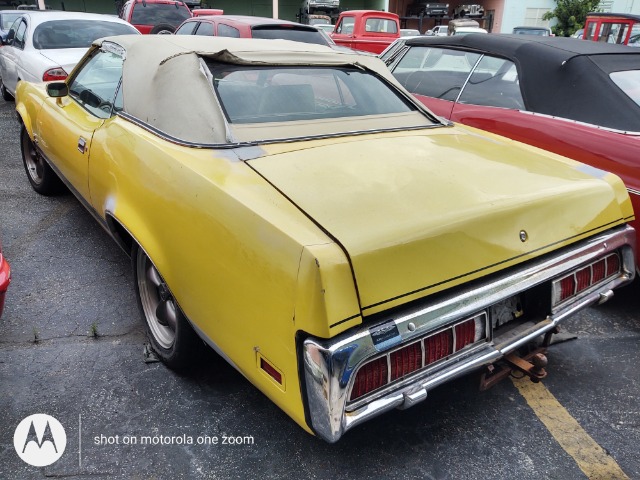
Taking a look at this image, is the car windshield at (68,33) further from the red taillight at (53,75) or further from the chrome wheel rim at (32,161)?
the chrome wheel rim at (32,161)

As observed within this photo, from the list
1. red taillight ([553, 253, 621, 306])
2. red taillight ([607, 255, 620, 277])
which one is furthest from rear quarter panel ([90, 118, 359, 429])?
red taillight ([607, 255, 620, 277])

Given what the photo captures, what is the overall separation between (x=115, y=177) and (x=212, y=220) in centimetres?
94

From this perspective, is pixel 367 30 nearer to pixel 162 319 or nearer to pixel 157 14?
pixel 157 14

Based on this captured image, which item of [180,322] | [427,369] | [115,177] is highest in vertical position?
[115,177]

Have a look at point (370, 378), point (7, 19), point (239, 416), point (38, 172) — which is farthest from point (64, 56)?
point (7, 19)

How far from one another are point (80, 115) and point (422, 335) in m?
2.62

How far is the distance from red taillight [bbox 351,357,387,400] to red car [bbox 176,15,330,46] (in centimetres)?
624

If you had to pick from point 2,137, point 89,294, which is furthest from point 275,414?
point 2,137

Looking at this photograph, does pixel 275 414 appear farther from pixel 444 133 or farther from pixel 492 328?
pixel 444 133

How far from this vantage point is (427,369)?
70.2 inches

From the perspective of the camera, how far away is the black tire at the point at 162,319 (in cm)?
234

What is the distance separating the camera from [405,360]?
5.64ft

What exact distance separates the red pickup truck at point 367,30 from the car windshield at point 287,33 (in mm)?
4109

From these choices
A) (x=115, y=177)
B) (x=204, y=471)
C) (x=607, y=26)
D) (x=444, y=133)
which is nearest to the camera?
(x=204, y=471)
